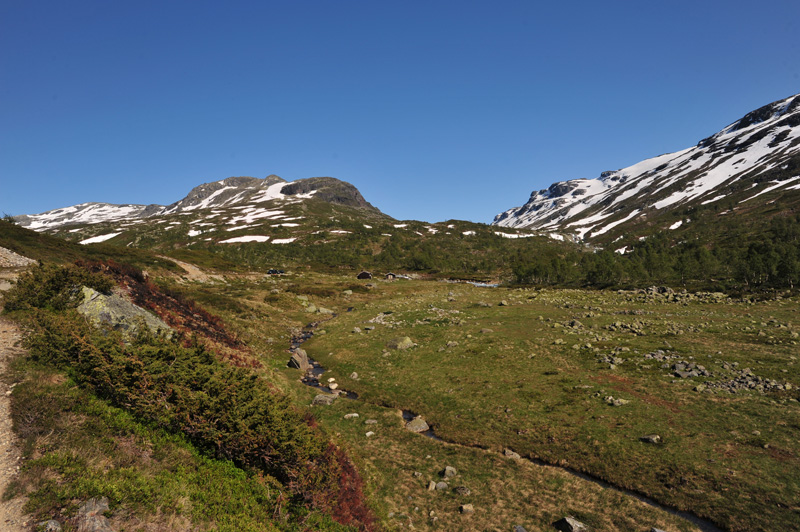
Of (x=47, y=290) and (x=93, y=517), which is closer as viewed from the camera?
(x=93, y=517)

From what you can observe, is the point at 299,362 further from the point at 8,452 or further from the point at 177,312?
the point at 8,452

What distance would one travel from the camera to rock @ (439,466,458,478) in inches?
719

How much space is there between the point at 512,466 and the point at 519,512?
356cm

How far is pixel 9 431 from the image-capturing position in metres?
10.2

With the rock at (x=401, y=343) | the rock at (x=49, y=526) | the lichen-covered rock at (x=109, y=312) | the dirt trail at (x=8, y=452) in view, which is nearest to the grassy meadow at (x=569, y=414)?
the rock at (x=401, y=343)

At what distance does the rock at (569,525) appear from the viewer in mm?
14266

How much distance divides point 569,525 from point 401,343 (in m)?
26.4

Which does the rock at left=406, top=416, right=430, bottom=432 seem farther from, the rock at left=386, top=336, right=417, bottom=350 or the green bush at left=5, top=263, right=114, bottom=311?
the green bush at left=5, top=263, right=114, bottom=311

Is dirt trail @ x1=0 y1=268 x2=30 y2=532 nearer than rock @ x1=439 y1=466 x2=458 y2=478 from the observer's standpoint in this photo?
Yes

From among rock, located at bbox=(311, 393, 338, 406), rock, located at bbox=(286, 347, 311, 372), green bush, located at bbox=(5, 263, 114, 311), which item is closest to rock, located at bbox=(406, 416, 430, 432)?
rock, located at bbox=(311, 393, 338, 406)

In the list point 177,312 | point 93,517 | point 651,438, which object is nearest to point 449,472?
point 651,438

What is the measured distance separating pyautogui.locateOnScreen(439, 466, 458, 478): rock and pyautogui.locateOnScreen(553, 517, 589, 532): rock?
16.8ft

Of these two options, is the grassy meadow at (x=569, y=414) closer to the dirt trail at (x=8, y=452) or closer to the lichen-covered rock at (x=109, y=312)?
the dirt trail at (x=8, y=452)

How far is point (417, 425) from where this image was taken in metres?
23.7
